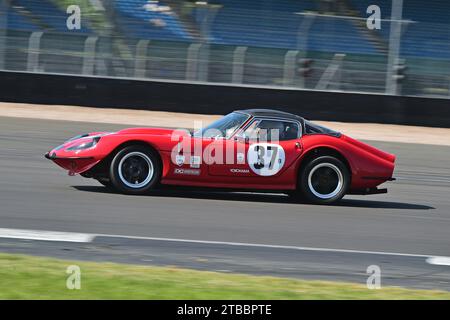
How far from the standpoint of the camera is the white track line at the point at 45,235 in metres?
7.88

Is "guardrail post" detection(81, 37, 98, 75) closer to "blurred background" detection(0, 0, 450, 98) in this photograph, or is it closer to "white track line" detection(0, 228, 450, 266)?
"blurred background" detection(0, 0, 450, 98)

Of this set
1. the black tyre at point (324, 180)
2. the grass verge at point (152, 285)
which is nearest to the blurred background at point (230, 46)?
the black tyre at point (324, 180)

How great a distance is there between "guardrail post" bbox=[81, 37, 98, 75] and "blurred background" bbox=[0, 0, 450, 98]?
2cm

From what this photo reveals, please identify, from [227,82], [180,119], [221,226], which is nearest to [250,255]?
[221,226]

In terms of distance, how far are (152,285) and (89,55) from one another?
49.4ft

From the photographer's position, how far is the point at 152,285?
6.25 m

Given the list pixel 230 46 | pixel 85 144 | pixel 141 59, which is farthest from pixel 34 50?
pixel 85 144

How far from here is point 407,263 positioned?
7855 mm

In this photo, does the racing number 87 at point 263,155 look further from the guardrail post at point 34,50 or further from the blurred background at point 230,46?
the guardrail post at point 34,50

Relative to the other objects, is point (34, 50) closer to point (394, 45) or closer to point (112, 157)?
point (394, 45)

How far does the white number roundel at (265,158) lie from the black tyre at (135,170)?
1.10 meters

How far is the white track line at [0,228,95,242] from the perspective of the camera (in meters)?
7.88

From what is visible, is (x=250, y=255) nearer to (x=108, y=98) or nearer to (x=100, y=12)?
(x=108, y=98)
